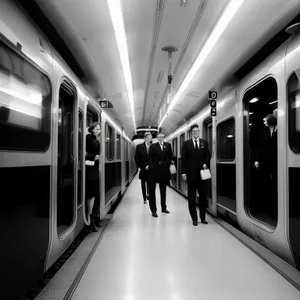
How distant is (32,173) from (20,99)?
0.51m

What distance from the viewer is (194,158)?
460cm

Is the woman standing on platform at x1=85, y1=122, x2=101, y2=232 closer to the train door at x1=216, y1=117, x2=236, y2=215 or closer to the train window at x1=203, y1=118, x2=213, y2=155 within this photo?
the train door at x1=216, y1=117, x2=236, y2=215

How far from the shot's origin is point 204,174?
4.45m

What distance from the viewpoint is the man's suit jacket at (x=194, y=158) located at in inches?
179

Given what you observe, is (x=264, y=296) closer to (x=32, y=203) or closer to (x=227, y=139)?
(x=32, y=203)

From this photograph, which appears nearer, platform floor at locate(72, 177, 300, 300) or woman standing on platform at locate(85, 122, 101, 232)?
platform floor at locate(72, 177, 300, 300)

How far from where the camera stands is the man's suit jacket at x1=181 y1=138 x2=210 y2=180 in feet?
15.0

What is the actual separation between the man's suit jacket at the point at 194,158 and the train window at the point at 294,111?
205 cm

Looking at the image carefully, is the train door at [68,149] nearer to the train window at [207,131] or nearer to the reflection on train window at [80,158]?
the reflection on train window at [80,158]

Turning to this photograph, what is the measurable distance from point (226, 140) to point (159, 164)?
4.23 ft

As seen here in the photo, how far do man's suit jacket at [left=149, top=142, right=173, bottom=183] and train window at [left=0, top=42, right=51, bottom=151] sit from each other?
3.12 metres

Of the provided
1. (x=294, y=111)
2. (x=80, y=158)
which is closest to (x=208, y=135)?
(x=80, y=158)

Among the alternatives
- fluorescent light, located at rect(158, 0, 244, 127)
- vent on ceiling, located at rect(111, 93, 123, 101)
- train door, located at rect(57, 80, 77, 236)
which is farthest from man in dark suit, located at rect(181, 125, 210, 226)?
vent on ceiling, located at rect(111, 93, 123, 101)

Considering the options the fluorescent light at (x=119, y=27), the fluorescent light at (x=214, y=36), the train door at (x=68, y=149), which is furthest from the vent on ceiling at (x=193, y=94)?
the train door at (x=68, y=149)
